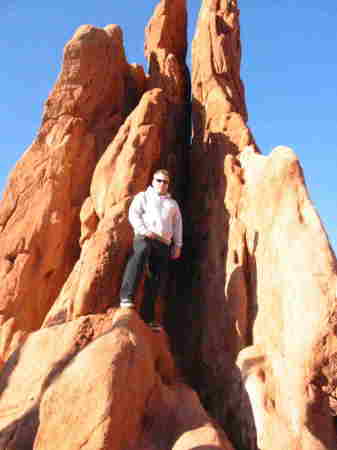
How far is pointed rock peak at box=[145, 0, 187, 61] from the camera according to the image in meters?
11.1

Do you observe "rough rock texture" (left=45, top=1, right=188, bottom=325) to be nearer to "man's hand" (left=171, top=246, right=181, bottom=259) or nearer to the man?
the man

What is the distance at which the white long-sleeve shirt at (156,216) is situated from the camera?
6531 mm

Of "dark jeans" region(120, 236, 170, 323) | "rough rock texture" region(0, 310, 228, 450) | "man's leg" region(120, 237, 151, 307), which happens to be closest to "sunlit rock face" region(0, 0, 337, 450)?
"rough rock texture" region(0, 310, 228, 450)

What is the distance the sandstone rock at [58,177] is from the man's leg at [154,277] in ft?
8.72

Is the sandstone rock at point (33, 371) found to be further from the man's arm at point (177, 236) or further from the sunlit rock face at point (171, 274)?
the man's arm at point (177, 236)

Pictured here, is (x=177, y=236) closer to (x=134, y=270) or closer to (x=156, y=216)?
(x=156, y=216)

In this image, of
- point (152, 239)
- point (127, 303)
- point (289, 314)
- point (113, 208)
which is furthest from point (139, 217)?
point (289, 314)

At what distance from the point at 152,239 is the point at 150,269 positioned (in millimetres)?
410

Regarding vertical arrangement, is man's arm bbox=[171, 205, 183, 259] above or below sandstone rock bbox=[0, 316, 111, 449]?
above

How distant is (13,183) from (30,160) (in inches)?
21.1

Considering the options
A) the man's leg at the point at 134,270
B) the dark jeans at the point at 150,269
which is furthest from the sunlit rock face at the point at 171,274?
the dark jeans at the point at 150,269

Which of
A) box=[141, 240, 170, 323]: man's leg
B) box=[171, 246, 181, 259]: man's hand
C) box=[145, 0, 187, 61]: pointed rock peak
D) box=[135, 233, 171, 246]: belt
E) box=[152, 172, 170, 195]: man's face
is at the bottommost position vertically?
box=[141, 240, 170, 323]: man's leg

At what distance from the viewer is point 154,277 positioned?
6.59m

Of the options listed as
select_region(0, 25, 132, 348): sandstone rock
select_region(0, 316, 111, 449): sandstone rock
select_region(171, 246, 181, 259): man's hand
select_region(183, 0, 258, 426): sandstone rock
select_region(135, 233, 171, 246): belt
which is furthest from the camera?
select_region(0, 25, 132, 348): sandstone rock
